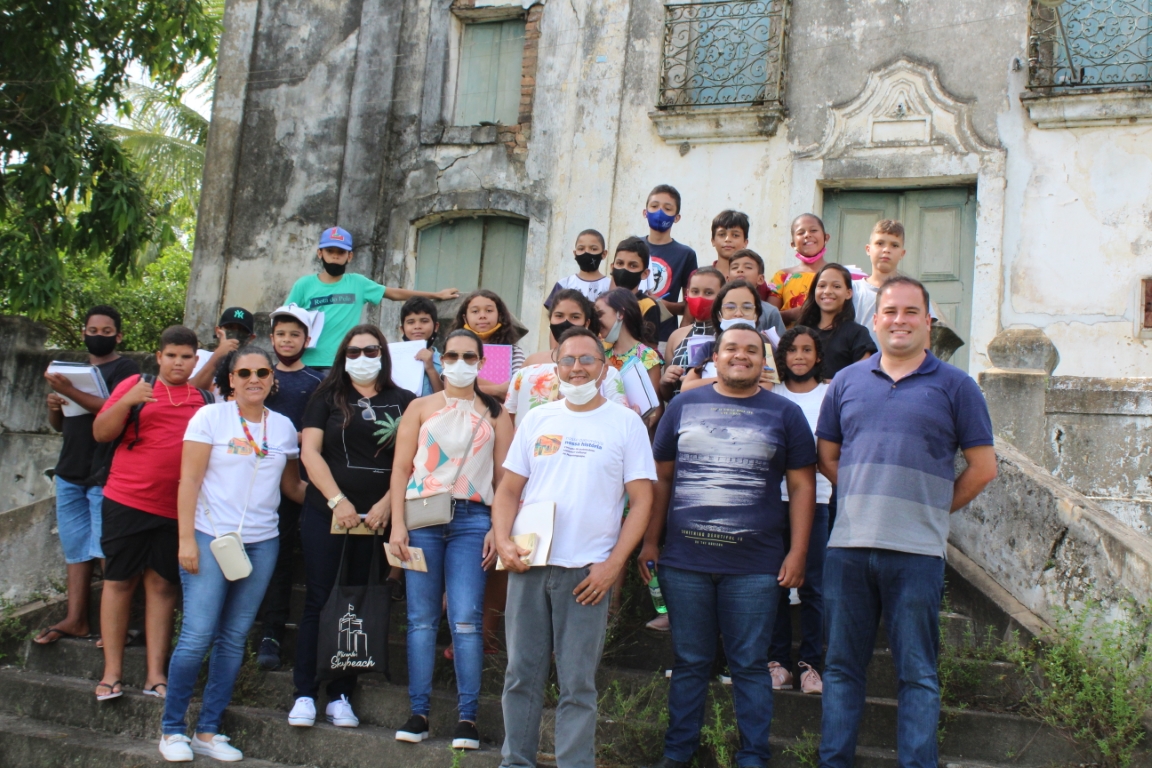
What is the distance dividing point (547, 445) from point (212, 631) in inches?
76.6

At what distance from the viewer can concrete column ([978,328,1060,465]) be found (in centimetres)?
694

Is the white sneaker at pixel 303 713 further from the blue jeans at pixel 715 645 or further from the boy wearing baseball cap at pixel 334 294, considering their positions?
the boy wearing baseball cap at pixel 334 294

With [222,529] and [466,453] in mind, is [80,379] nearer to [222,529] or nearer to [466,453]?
[222,529]

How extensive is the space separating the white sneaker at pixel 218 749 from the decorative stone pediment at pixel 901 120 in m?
8.07

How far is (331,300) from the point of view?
746 centimetres

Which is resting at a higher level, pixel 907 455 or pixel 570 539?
pixel 907 455

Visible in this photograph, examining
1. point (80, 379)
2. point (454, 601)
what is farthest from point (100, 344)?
point (454, 601)

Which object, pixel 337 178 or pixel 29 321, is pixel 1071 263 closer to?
pixel 337 178

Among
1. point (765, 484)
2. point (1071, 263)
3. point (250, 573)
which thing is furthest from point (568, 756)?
point (1071, 263)

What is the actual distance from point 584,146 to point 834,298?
20.0 ft

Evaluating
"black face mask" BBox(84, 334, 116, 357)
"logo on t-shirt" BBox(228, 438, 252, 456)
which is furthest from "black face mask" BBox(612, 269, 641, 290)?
"black face mask" BBox(84, 334, 116, 357)

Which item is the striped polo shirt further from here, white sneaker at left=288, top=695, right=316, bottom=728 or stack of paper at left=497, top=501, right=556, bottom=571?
white sneaker at left=288, top=695, right=316, bottom=728

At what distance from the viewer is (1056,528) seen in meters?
5.27

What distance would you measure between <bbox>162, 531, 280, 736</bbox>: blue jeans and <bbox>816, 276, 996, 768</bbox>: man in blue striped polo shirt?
2.81 m
